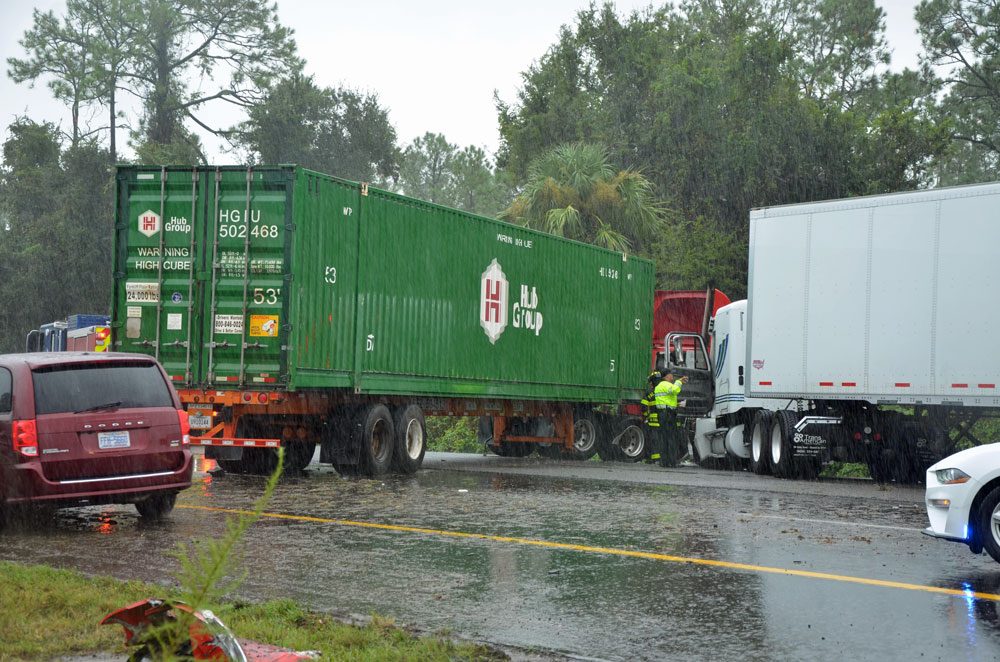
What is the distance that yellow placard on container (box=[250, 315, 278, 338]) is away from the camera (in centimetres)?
1566

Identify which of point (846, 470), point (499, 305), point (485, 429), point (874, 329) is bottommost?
point (846, 470)

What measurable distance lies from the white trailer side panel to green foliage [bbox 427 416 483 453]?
9965mm

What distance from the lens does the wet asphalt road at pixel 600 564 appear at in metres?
6.66

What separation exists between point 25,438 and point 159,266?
5918mm

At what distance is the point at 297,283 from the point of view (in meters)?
15.7

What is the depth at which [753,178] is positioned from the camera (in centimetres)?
3978

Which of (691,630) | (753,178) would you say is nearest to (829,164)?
(753,178)

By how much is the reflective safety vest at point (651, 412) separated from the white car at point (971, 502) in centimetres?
1434

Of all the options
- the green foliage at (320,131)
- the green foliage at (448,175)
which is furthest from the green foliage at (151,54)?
the green foliage at (448,175)

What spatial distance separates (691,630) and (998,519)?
132 inches

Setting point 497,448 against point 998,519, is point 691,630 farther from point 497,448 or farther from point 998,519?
point 497,448

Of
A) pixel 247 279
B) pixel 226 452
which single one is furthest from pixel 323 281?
pixel 226 452

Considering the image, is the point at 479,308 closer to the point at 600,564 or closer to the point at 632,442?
the point at 632,442

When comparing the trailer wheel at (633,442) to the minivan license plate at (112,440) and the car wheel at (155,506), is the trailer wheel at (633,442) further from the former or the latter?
the minivan license plate at (112,440)
